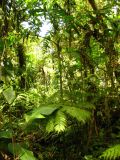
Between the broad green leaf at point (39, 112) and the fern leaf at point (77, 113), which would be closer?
the broad green leaf at point (39, 112)

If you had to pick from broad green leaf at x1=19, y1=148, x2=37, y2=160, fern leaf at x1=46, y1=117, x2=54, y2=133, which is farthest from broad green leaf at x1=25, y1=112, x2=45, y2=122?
broad green leaf at x1=19, y1=148, x2=37, y2=160

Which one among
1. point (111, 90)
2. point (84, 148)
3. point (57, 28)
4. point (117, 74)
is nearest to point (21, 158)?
point (84, 148)

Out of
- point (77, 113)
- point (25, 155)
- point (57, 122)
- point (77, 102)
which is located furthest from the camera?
point (77, 102)

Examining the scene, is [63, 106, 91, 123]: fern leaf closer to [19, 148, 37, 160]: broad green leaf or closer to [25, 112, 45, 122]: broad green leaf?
[25, 112, 45, 122]: broad green leaf

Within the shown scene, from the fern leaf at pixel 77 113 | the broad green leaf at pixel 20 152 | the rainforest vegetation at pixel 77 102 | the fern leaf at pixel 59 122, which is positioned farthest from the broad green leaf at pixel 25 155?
the fern leaf at pixel 77 113

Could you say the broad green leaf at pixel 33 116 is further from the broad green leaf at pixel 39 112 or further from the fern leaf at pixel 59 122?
the fern leaf at pixel 59 122

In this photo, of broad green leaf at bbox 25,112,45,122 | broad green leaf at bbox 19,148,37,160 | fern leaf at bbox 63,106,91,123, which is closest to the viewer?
broad green leaf at bbox 19,148,37,160

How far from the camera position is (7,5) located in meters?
5.91

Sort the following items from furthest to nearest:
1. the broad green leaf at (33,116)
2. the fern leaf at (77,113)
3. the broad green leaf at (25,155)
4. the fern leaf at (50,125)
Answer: the fern leaf at (77,113) < the fern leaf at (50,125) < the broad green leaf at (33,116) < the broad green leaf at (25,155)

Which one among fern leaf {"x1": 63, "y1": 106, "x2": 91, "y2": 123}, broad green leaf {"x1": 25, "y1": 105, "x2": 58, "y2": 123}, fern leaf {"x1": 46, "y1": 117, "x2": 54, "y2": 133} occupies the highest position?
broad green leaf {"x1": 25, "y1": 105, "x2": 58, "y2": 123}

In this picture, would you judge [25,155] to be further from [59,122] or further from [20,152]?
[59,122]

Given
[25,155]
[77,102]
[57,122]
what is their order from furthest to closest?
1. [77,102]
2. [57,122]
3. [25,155]

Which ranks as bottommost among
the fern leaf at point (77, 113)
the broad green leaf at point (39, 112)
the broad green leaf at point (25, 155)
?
the broad green leaf at point (25, 155)

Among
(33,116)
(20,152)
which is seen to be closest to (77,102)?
(33,116)
